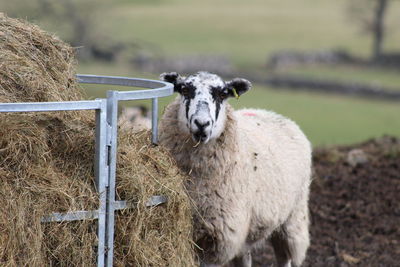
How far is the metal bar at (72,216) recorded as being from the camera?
4.96 metres

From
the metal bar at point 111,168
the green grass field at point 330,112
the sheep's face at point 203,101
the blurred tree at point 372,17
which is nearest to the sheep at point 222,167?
the sheep's face at point 203,101

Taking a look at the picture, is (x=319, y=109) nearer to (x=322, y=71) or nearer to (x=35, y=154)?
(x=322, y=71)

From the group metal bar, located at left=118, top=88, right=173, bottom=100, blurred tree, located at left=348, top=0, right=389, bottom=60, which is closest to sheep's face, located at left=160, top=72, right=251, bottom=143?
metal bar, located at left=118, top=88, right=173, bottom=100

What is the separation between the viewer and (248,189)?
6836 millimetres

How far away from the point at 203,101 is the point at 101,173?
4.86 ft

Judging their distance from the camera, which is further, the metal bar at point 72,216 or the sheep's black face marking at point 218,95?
the sheep's black face marking at point 218,95

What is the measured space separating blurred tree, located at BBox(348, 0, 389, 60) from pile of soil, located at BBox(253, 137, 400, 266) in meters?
35.9

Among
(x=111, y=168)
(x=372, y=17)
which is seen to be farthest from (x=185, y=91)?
(x=372, y=17)

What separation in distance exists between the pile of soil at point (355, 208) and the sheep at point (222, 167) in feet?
7.03

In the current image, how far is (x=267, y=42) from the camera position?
54344mm

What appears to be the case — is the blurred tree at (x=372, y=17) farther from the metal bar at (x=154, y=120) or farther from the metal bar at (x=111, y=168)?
the metal bar at (x=111, y=168)

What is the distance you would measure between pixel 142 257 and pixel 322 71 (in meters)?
38.6

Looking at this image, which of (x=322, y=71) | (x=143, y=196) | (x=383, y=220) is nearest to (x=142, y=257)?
(x=143, y=196)

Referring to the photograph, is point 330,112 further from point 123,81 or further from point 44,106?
point 44,106
